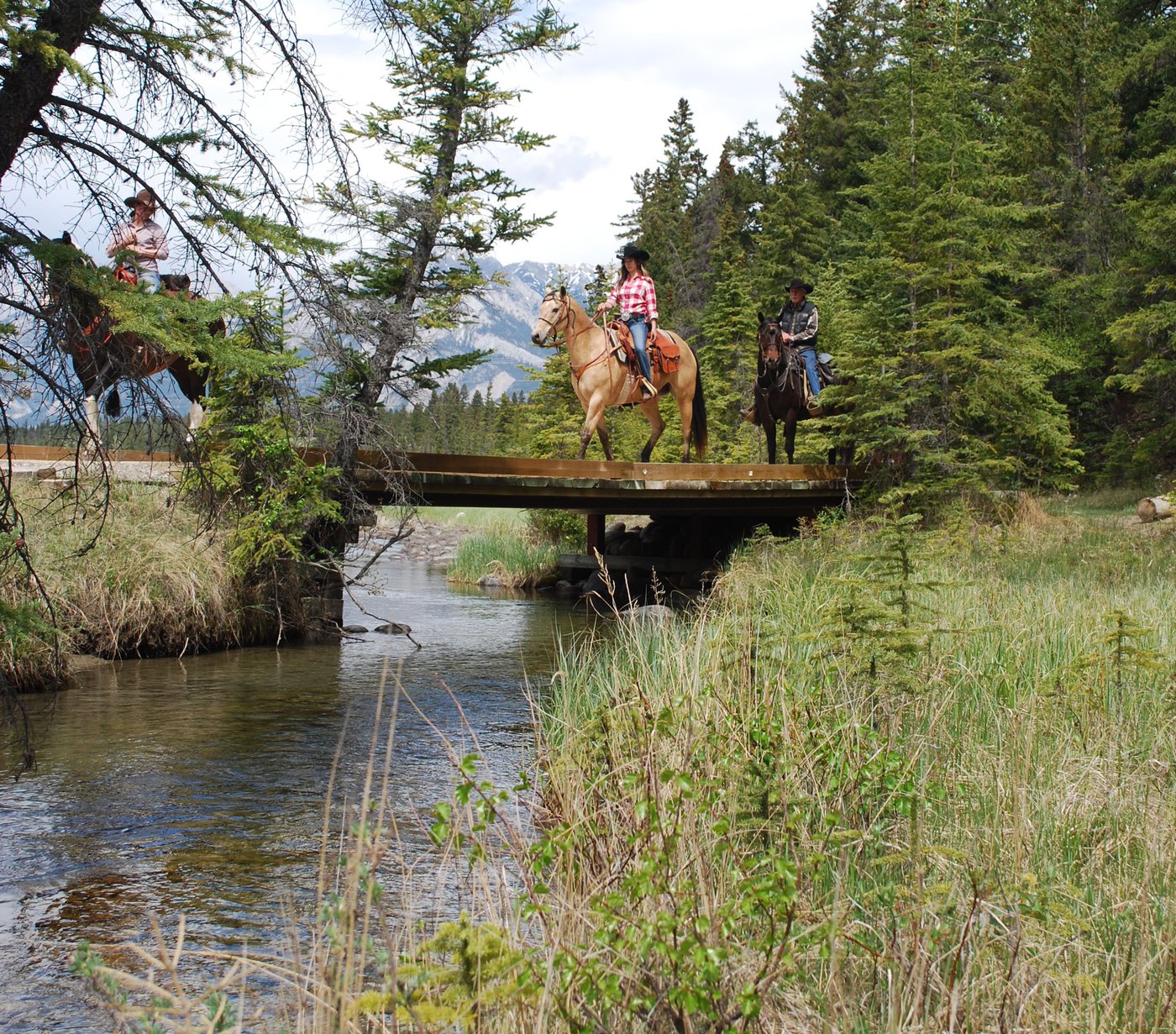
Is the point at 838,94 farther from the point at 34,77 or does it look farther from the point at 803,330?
the point at 34,77

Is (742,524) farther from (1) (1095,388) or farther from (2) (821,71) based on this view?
(2) (821,71)

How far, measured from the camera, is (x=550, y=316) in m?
12.3

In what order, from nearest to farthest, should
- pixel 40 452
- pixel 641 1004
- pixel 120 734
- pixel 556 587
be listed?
pixel 641 1004
pixel 120 734
pixel 40 452
pixel 556 587

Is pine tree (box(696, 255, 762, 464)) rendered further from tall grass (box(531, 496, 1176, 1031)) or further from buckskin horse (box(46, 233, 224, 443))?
buckskin horse (box(46, 233, 224, 443))

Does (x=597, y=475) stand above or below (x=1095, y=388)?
below

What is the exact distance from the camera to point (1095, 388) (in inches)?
860

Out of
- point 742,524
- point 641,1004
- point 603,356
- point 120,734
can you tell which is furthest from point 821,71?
point 641,1004

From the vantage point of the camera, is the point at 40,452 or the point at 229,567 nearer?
the point at 229,567

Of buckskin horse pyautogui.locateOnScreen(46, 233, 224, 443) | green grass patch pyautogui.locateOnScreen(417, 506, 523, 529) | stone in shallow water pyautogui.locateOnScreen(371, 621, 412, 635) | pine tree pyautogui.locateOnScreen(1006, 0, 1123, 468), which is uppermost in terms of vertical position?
pine tree pyautogui.locateOnScreen(1006, 0, 1123, 468)

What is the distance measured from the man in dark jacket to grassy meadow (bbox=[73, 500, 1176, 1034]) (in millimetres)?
9942

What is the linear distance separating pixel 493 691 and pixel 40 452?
6151 millimetres

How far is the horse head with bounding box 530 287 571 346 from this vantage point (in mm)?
12242

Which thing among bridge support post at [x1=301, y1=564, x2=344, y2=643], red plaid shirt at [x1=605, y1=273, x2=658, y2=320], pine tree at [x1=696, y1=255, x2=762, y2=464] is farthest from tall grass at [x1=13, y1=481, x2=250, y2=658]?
pine tree at [x1=696, y1=255, x2=762, y2=464]

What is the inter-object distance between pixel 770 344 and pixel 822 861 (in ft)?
43.4
